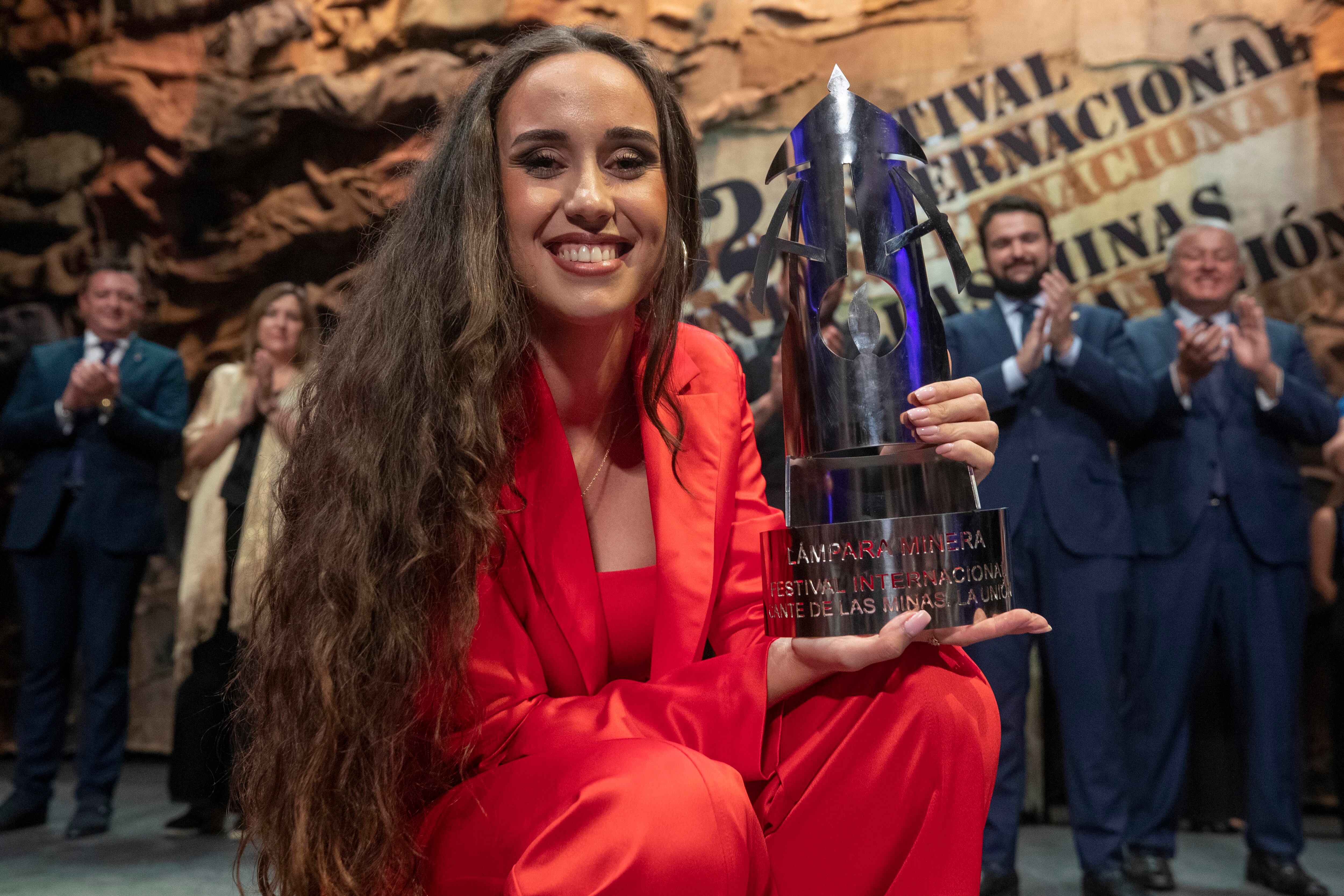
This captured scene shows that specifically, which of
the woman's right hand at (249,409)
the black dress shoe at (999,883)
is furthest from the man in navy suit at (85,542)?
the black dress shoe at (999,883)

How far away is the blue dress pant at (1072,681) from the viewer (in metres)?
3.08

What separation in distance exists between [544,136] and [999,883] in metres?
2.41

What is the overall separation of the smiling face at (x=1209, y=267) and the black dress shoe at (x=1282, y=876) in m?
1.69

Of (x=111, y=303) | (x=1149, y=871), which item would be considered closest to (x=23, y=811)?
(x=111, y=303)

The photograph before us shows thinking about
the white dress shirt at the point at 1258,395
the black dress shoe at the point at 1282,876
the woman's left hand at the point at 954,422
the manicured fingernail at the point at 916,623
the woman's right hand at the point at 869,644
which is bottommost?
the black dress shoe at the point at 1282,876

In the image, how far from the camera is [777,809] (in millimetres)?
1386

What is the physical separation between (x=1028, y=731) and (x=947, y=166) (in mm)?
2308

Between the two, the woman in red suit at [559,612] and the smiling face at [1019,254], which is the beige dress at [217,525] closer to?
the woman in red suit at [559,612]

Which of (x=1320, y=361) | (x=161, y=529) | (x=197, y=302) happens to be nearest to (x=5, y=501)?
(x=197, y=302)

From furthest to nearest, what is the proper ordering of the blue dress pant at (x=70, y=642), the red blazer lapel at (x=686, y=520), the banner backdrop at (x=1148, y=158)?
1. the banner backdrop at (x=1148, y=158)
2. the blue dress pant at (x=70, y=642)
3. the red blazer lapel at (x=686, y=520)

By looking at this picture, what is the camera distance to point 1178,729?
331cm

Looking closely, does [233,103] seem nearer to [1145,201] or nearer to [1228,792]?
[1145,201]

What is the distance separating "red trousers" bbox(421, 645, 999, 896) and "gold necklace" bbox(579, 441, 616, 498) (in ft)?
1.46

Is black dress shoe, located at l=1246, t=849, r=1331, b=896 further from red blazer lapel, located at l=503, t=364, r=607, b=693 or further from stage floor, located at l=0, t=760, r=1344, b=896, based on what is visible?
red blazer lapel, located at l=503, t=364, r=607, b=693
